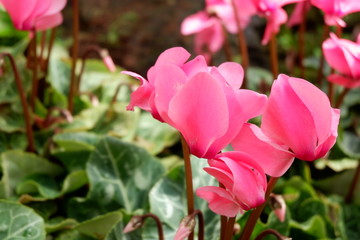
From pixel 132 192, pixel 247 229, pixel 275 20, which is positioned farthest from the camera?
pixel 275 20

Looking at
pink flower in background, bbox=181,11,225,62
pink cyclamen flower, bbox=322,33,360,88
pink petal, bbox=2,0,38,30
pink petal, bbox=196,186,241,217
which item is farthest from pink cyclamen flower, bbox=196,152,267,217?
pink flower in background, bbox=181,11,225,62

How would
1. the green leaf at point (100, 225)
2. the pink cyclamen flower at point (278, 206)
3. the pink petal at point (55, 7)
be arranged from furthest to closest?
the pink petal at point (55, 7)
the green leaf at point (100, 225)
the pink cyclamen flower at point (278, 206)

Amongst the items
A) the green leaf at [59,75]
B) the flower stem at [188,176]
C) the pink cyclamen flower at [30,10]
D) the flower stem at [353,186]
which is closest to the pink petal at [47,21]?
the pink cyclamen flower at [30,10]

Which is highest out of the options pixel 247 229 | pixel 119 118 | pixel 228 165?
pixel 228 165

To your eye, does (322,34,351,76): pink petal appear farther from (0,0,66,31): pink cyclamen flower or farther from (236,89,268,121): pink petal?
(0,0,66,31): pink cyclamen flower

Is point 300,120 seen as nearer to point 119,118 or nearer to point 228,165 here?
point 228,165

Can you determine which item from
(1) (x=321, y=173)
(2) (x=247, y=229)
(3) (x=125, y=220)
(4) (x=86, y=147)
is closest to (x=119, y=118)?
(4) (x=86, y=147)

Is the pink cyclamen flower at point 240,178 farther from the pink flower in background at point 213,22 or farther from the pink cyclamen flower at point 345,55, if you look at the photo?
the pink flower in background at point 213,22

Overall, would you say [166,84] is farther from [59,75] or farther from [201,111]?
[59,75]
